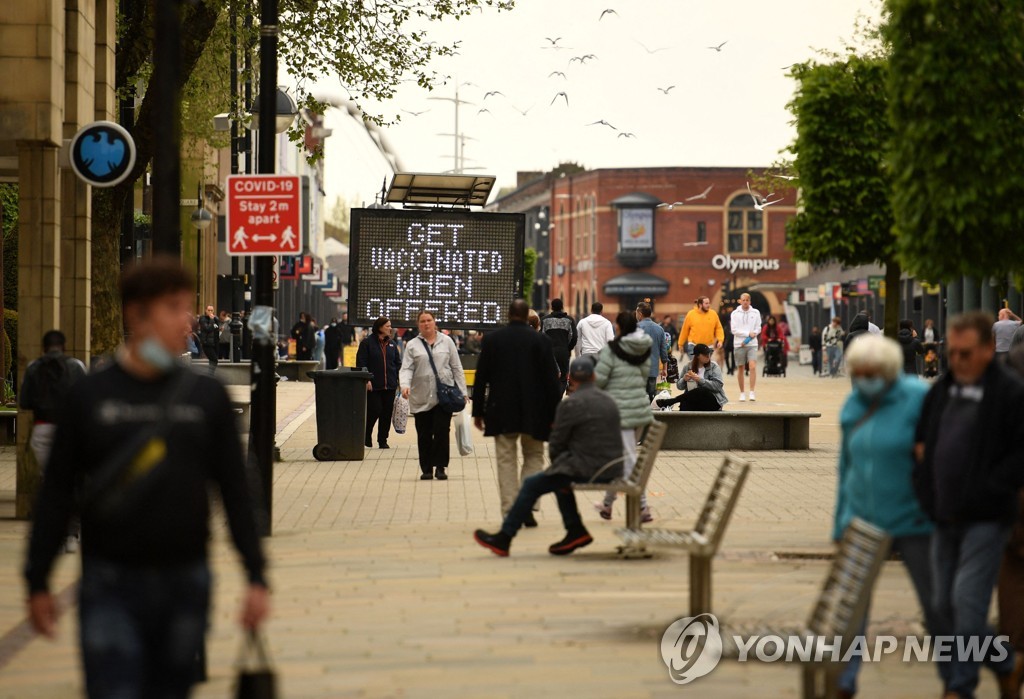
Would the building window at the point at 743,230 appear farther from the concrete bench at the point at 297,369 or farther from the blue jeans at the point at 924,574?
the blue jeans at the point at 924,574

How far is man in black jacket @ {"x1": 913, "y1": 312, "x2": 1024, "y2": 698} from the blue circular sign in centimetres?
909

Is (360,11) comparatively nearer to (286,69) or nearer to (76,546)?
(286,69)

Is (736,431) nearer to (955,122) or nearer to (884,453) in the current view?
(955,122)

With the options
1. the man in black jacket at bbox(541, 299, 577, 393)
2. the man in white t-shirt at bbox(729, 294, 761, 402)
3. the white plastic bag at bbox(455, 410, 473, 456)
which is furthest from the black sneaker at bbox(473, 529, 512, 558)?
the man in white t-shirt at bbox(729, 294, 761, 402)

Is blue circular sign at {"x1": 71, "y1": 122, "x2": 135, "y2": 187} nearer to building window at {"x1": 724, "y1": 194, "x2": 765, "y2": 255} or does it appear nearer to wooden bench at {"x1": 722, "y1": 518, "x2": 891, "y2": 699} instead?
wooden bench at {"x1": 722, "y1": 518, "x2": 891, "y2": 699}

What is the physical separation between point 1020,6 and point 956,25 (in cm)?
50

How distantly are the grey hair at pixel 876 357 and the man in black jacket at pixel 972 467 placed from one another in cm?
20

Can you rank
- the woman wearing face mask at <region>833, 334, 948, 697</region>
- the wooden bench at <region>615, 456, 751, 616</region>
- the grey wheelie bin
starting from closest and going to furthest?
1. the woman wearing face mask at <region>833, 334, 948, 697</region>
2. the wooden bench at <region>615, 456, 751, 616</region>
3. the grey wheelie bin

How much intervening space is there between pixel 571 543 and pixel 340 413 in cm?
876

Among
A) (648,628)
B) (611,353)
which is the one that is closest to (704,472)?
(611,353)

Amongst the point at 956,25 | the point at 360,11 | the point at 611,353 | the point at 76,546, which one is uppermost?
the point at 360,11

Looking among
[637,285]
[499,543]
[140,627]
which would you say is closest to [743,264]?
[637,285]

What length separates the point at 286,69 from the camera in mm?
25188

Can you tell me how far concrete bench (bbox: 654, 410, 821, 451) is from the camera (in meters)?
21.6
